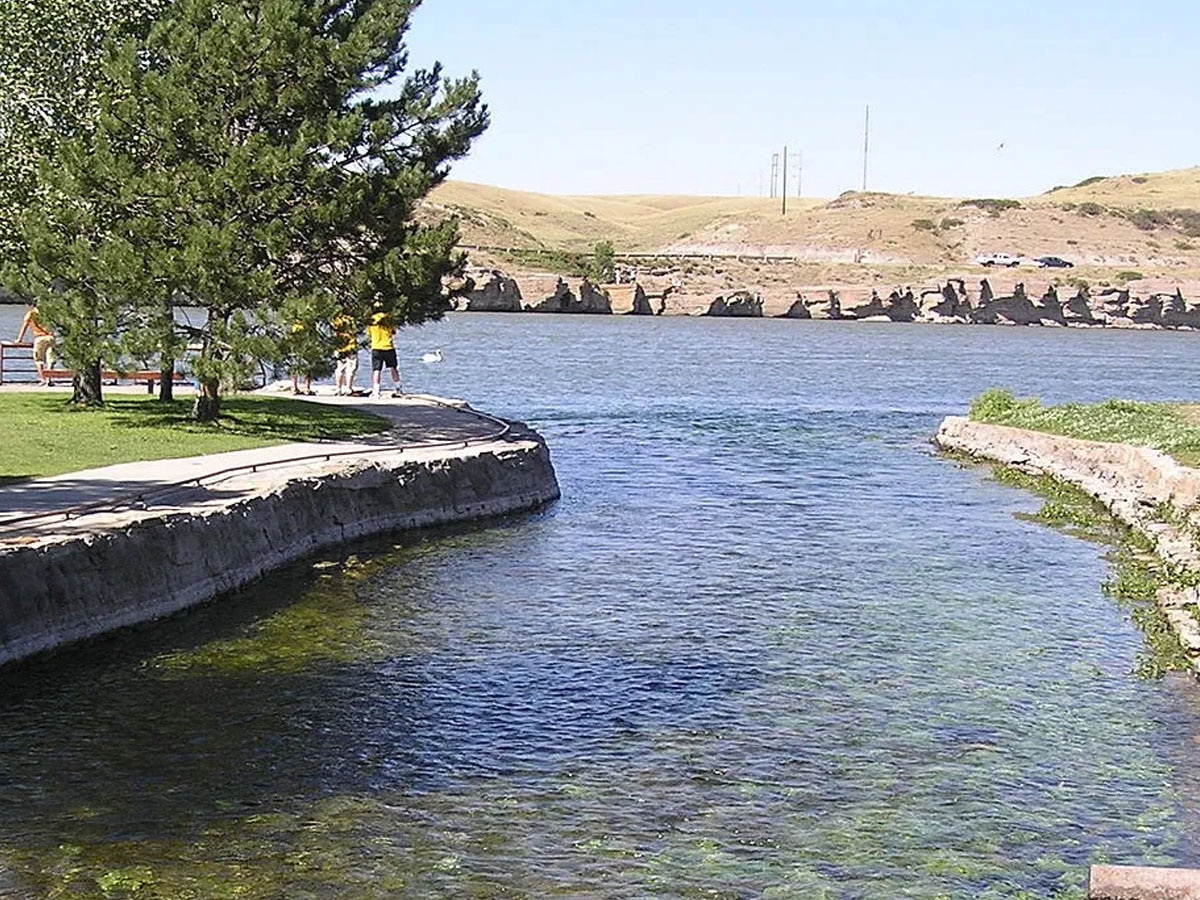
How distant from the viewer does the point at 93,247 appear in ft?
74.5

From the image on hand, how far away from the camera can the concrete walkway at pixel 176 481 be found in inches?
566

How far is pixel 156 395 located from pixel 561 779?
1829 cm

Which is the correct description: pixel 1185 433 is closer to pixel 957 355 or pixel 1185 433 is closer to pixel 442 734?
pixel 442 734

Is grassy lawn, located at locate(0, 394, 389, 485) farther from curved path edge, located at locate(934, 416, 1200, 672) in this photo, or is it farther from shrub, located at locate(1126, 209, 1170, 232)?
shrub, located at locate(1126, 209, 1170, 232)

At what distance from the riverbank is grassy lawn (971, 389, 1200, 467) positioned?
9437mm

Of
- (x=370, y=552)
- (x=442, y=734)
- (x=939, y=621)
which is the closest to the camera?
(x=442, y=734)

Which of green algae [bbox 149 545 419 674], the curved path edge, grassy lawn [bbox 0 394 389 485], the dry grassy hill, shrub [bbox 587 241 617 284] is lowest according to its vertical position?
green algae [bbox 149 545 419 674]

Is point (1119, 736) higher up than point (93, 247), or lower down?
lower down

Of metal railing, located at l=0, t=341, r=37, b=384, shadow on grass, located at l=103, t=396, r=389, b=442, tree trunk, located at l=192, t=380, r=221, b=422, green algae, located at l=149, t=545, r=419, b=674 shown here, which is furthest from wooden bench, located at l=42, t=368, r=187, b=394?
green algae, located at l=149, t=545, r=419, b=674

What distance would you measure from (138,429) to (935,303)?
111m

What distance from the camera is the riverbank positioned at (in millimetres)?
13367

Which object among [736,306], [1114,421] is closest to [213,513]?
[1114,421]

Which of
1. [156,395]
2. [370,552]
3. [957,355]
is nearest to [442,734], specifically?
[370,552]

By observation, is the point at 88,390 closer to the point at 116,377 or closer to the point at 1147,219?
the point at 116,377
